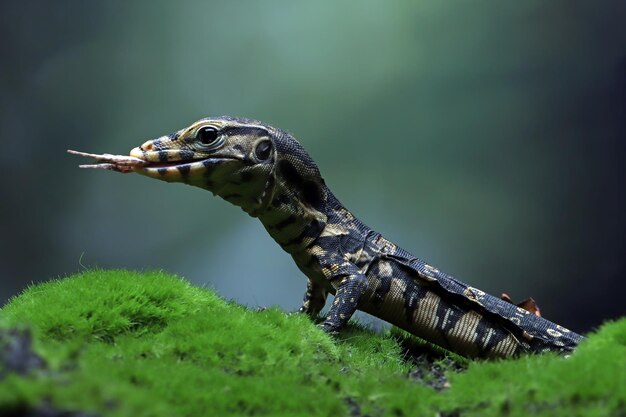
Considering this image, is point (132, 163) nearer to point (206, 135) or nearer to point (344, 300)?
point (206, 135)

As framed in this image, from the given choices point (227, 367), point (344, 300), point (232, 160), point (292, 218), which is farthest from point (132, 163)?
Result: point (227, 367)

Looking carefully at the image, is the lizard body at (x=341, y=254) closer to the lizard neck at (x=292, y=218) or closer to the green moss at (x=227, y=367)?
the lizard neck at (x=292, y=218)

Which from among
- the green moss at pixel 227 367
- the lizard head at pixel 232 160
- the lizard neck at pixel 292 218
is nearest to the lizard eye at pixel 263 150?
the lizard head at pixel 232 160

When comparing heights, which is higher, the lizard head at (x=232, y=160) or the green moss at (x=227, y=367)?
the lizard head at (x=232, y=160)

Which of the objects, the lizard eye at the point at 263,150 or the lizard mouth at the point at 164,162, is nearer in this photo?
the lizard mouth at the point at 164,162

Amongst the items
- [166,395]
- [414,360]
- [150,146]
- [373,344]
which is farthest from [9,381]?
[414,360]

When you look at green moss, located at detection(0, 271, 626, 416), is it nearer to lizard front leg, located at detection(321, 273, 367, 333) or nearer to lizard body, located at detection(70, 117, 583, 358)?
lizard front leg, located at detection(321, 273, 367, 333)

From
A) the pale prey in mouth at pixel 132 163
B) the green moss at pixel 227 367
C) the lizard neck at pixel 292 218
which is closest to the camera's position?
the green moss at pixel 227 367
